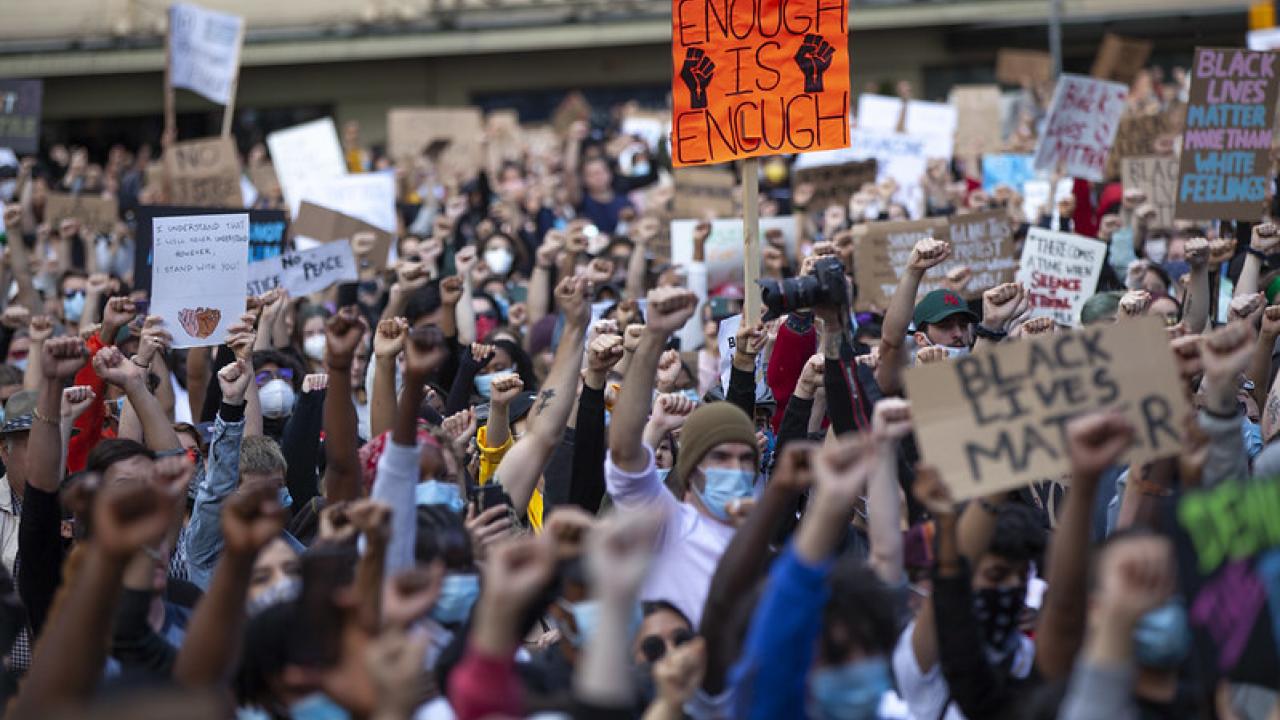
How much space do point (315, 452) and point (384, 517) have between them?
2483 millimetres

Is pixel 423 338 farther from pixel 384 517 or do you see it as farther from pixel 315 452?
pixel 315 452

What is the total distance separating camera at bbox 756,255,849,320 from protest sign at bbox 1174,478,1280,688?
5.69 feet

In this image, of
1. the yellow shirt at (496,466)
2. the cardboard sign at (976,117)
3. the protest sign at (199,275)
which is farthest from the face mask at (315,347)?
the cardboard sign at (976,117)

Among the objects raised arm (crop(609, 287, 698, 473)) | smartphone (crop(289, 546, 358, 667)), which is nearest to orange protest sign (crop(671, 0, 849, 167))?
raised arm (crop(609, 287, 698, 473))

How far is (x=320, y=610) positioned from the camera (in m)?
3.71

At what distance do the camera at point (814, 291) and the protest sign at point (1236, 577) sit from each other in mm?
1735

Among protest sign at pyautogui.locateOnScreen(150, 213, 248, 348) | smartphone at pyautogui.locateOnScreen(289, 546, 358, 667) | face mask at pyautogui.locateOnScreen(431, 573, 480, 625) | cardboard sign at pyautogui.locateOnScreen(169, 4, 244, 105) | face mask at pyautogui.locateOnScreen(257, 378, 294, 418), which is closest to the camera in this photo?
smartphone at pyautogui.locateOnScreen(289, 546, 358, 667)

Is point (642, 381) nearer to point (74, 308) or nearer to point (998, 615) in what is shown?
point (998, 615)

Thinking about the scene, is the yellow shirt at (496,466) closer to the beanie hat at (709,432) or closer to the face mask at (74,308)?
the beanie hat at (709,432)

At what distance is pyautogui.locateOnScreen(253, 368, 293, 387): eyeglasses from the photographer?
723cm

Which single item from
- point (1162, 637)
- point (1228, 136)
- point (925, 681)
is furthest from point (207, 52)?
point (1162, 637)

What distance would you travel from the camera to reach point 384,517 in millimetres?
3881

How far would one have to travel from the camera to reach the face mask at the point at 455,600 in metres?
4.20

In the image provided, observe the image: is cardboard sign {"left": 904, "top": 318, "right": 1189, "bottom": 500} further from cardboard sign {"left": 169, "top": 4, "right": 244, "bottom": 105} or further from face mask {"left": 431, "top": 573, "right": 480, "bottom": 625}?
cardboard sign {"left": 169, "top": 4, "right": 244, "bottom": 105}
